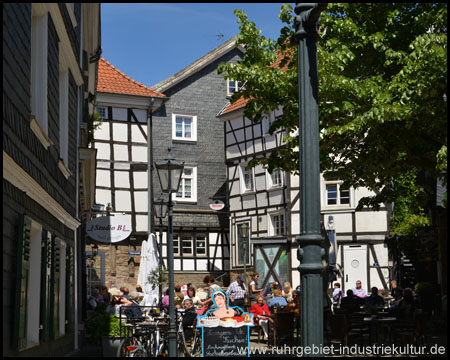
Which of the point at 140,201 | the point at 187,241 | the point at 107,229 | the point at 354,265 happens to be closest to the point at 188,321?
→ the point at 107,229

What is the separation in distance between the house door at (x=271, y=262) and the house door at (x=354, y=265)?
102 inches

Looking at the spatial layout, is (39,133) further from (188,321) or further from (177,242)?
(177,242)

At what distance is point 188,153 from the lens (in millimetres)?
38906

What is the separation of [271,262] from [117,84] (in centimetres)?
1106

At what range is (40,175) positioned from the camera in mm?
9867

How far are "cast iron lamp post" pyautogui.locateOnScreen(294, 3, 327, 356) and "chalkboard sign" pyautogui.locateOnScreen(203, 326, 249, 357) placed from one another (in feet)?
18.2

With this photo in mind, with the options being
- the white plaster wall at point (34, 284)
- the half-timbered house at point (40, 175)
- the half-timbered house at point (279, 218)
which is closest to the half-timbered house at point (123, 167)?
the half-timbered house at point (279, 218)

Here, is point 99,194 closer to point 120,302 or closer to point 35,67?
point 120,302

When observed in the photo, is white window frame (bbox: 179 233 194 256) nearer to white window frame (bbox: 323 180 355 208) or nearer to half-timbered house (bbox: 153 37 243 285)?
half-timbered house (bbox: 153 37 243 285)

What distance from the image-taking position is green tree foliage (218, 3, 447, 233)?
46.0ft

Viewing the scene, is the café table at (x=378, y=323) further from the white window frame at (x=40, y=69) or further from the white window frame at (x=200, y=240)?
the white window frame at (x=200, y=240)

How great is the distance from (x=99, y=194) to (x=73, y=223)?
64.4 feet

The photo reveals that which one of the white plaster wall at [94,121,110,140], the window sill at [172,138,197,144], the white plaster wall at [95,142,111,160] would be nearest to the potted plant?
the white plaster wall at [95,142,111,160]

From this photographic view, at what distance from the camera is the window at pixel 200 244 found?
37750 mm
